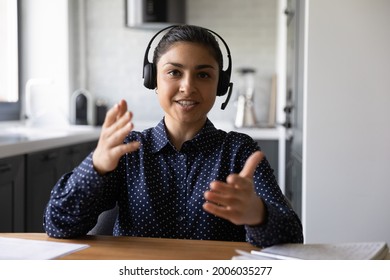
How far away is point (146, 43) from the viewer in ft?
13.0

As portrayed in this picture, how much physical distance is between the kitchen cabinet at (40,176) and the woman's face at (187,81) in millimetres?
Result: 1498

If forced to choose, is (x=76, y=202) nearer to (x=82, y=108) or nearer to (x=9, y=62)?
(x=9, y=62)

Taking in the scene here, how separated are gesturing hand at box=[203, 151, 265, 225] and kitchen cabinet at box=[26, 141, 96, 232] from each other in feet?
5.88

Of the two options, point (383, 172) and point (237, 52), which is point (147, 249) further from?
point (237, 52)

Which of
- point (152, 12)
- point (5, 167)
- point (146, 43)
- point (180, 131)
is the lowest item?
point (5, 167)

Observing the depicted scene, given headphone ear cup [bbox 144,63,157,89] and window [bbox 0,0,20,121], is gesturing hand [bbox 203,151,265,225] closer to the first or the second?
headphone ear cup [bbox 144,63,157,89]

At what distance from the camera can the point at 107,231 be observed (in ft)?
3.81

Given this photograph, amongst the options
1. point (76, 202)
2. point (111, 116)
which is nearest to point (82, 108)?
point (76, 202)

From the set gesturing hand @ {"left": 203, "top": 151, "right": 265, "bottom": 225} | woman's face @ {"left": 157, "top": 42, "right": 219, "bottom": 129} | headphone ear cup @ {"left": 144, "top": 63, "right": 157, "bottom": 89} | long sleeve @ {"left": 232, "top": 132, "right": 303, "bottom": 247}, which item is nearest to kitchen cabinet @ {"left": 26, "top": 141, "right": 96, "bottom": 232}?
headphone ear cup @ {"left": 144, "top": 63, "right": 157, "bottom": 89}

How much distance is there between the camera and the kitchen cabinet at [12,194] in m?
2.22

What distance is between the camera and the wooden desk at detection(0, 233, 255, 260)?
0.86 m

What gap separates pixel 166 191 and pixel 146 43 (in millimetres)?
2995

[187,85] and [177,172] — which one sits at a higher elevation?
[187,85]

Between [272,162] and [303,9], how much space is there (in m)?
1.25
